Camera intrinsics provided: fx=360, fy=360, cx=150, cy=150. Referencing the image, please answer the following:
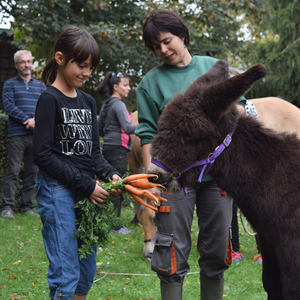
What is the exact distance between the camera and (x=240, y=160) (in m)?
2.80

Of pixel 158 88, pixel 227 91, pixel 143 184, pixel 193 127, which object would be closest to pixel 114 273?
pixel 143 184

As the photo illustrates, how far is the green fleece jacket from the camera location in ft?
10.6

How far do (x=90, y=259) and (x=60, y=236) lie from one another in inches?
16.7

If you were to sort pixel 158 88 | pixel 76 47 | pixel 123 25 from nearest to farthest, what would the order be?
pixel 76 47, pixel 158 88, pixel 123 25

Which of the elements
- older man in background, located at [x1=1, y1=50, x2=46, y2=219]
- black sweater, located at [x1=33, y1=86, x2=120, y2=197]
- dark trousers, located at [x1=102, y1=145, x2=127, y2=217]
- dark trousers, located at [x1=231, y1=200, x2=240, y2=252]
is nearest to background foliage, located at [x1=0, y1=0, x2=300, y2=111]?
older man in background, located at [x1=1, y1=50, x2=46, y2=219]

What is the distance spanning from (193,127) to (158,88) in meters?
0.80

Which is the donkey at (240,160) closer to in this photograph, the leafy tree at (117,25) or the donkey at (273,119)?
the donkey at (273,119)

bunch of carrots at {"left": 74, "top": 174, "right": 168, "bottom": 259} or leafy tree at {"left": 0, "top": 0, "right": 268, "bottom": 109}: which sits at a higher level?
leafy tree at {"left": 0, "top": 0, "right": 268, "bottom": 109}

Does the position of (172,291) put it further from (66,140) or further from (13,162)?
(13,162)

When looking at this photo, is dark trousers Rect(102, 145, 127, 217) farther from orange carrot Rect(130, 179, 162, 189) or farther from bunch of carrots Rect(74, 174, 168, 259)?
orange carrot Rect(130, 179, 162, 189)

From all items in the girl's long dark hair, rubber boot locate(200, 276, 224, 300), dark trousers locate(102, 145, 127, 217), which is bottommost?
rubber boot locate(200, 276, 224, 300)

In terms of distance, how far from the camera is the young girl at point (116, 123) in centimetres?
661

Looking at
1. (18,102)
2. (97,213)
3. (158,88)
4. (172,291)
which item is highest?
(158,88)

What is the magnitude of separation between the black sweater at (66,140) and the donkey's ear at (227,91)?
1003 millimetres
